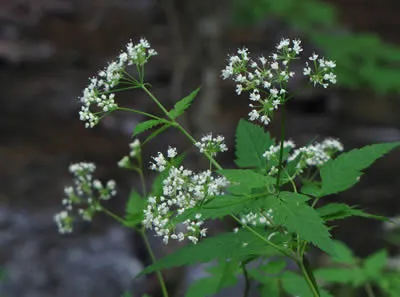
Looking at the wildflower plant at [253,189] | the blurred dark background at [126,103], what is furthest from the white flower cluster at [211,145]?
the blurred dark background at [126,103]

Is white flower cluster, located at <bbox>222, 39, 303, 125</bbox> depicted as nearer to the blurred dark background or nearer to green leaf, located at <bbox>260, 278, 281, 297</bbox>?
green leaf, located at <bbox>260, 278, 281, 297</bbox>

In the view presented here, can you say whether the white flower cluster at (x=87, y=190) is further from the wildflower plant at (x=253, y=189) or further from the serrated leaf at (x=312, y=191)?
the serrated leaf at (x=312, y=191)

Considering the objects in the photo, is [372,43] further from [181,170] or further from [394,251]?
[181,170]

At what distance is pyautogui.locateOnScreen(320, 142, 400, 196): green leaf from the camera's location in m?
1.58

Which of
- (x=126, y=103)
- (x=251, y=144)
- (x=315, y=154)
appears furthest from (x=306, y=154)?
(x=126, y=103)

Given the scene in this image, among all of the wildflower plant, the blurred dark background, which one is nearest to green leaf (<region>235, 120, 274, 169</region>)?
the wildflower plant

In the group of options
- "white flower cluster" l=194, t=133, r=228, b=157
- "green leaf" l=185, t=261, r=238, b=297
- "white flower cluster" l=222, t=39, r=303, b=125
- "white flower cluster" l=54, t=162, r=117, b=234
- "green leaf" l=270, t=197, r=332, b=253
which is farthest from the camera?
"white flower cluster" l=54, t=162, r=117, b=234

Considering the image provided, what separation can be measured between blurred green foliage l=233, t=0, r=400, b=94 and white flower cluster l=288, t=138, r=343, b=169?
3.48 metres

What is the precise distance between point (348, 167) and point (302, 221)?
0.36 m

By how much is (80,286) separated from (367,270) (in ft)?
19.4

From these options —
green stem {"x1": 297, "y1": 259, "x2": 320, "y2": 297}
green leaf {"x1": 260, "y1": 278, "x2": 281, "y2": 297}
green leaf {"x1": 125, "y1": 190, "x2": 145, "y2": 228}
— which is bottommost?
green leaf {"x1": 260, "y1": 278, "x2": 281, "y2": 297}

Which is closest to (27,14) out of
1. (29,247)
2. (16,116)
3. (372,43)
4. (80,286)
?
(16,116)

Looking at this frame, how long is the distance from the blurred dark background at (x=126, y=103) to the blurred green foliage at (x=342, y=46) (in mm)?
16

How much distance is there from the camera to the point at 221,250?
4.73 ft
